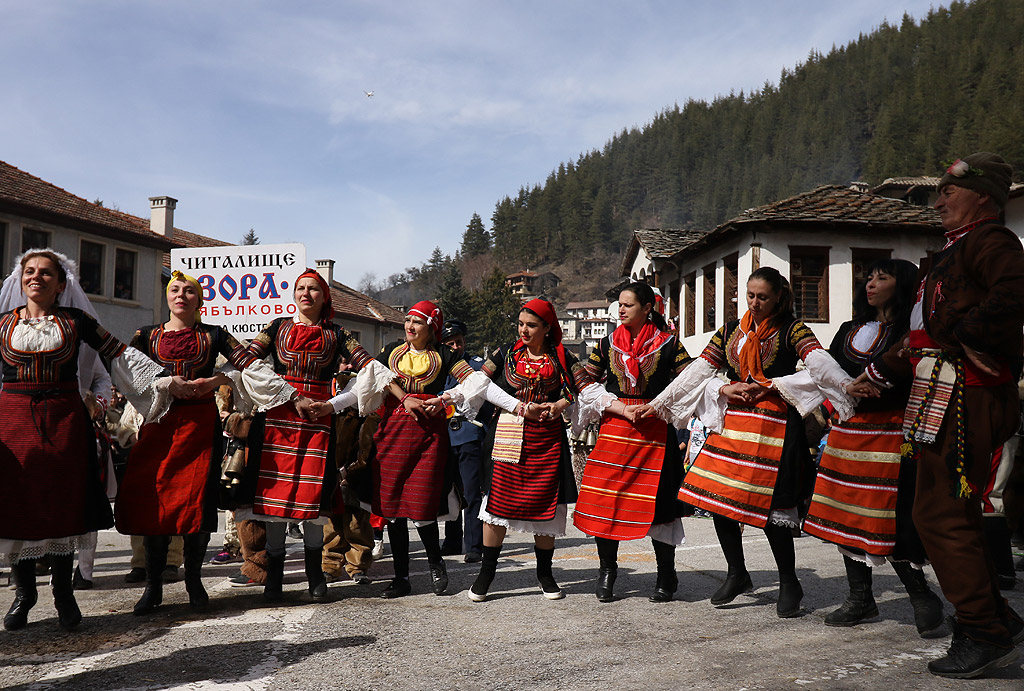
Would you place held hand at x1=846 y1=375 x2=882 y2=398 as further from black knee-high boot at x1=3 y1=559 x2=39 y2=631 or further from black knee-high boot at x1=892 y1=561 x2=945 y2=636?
black knee-high boot at x1=3 y1=559 x2=39 y2=631

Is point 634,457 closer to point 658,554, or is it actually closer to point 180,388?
point 658,554

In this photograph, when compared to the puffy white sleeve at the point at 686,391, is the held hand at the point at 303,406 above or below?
below

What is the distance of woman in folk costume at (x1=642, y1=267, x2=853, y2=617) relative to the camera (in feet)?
14.5

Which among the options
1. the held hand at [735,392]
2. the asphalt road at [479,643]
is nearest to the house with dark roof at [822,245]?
the asphalt road at [479,643]

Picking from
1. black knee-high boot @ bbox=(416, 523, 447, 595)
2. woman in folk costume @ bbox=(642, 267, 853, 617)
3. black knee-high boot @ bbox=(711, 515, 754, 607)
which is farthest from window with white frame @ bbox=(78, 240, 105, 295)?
black knee-high boot @ bbox=(711, 515, 754, 607)

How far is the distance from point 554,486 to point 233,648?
2.27m

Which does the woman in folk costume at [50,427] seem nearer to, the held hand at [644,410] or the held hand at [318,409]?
the held hand at [318,409]

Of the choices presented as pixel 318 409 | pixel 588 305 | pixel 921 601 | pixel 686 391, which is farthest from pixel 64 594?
pixel 588 305

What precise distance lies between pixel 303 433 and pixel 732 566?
283 cm

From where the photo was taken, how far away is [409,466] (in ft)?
17.5

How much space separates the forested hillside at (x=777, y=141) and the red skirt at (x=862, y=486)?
217ft

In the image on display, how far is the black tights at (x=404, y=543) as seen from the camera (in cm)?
528

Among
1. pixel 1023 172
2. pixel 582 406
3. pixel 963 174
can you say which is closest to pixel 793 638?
pixel 582 406

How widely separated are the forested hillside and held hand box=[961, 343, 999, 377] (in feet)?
219
